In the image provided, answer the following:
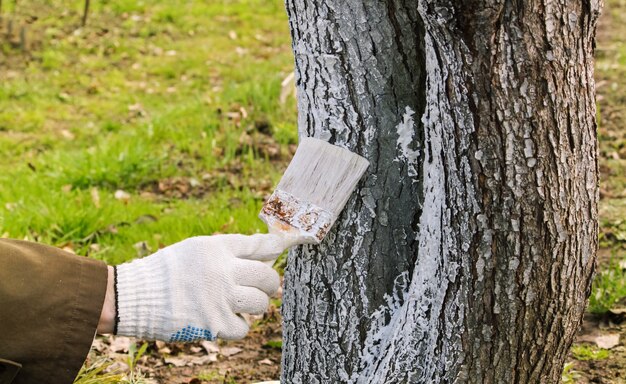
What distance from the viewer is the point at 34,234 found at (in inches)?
142

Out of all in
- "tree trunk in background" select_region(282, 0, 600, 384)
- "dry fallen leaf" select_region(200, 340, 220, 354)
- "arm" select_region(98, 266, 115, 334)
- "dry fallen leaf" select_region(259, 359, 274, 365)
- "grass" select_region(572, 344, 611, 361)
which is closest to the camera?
"tree trunk in background" select_region(282, 0, 600, 384)

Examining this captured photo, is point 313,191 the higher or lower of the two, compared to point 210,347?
higher

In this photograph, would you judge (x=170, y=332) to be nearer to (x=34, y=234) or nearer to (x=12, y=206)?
(x=34, y=234)

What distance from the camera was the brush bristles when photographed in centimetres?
180

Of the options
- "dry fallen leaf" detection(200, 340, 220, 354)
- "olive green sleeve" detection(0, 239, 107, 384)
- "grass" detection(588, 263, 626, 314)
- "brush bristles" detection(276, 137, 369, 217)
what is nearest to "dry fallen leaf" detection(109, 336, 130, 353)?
"dry fallen leaf" detection(200, 340, 220, 354)

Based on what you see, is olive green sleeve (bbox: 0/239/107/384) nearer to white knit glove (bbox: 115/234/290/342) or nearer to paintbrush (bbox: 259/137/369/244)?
white knit glove (bbox: 115/234/290/342)

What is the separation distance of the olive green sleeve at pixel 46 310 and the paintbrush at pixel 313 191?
470 mm

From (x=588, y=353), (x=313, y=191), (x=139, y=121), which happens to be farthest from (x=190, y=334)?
(x=139, y=121)

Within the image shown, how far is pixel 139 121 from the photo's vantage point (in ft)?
17.4

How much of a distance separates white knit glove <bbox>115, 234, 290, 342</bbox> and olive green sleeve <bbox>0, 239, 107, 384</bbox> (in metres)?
0.10

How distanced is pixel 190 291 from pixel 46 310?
335mm

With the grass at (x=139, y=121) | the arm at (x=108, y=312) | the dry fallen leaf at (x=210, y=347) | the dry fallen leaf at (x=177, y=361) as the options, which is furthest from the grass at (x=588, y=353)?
the arm at (x=108, y=312)

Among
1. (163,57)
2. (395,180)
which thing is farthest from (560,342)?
(163,57)

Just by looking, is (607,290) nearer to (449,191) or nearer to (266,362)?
(266,362)
